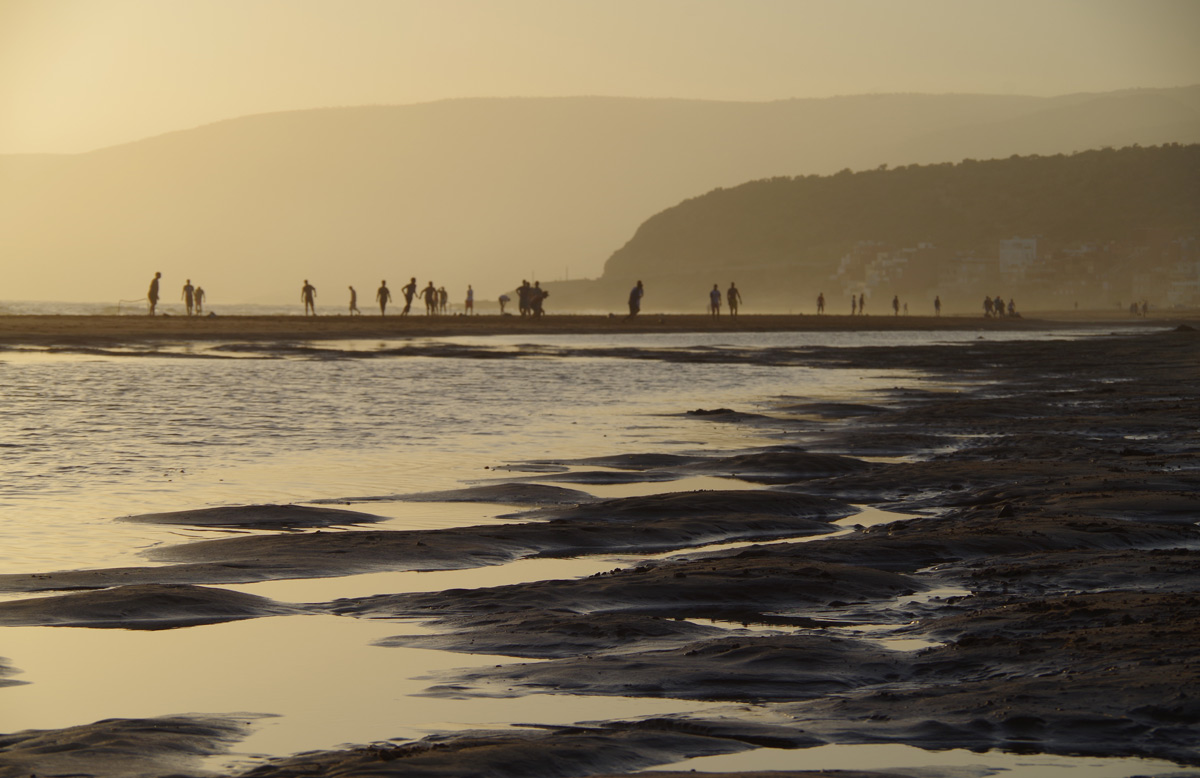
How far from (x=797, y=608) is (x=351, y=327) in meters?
51.1

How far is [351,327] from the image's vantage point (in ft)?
190

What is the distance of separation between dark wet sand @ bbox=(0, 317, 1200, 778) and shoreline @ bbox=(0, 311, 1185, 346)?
33784 millimetres

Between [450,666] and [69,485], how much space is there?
7483 millimetres

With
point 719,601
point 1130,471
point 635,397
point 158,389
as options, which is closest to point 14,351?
point 158,389

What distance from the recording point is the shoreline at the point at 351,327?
46.8m

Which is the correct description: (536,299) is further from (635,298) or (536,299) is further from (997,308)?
(997,308)

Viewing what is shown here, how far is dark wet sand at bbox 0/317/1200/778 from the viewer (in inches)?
213

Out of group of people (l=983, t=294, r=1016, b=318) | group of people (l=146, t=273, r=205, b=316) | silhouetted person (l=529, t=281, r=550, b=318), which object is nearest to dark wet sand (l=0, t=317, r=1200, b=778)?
group of people (l=146, t=273, r=205, b=316)

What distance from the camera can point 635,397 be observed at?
83.5ft

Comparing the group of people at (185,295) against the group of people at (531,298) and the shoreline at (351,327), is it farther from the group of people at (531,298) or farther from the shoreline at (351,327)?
the group of people at (531,298)

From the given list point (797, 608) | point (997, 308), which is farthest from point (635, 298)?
point (797, 608)

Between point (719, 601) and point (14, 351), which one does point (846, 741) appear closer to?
point (719, 601)

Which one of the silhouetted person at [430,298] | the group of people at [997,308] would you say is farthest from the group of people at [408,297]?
the group of people at [997,308]

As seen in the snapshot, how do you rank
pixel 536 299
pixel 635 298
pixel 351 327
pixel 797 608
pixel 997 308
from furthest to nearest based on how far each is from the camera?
pixel 997 308 < pixel 536 299 < pixel 635 298 < pixel 351 327 < pixel 797 608
